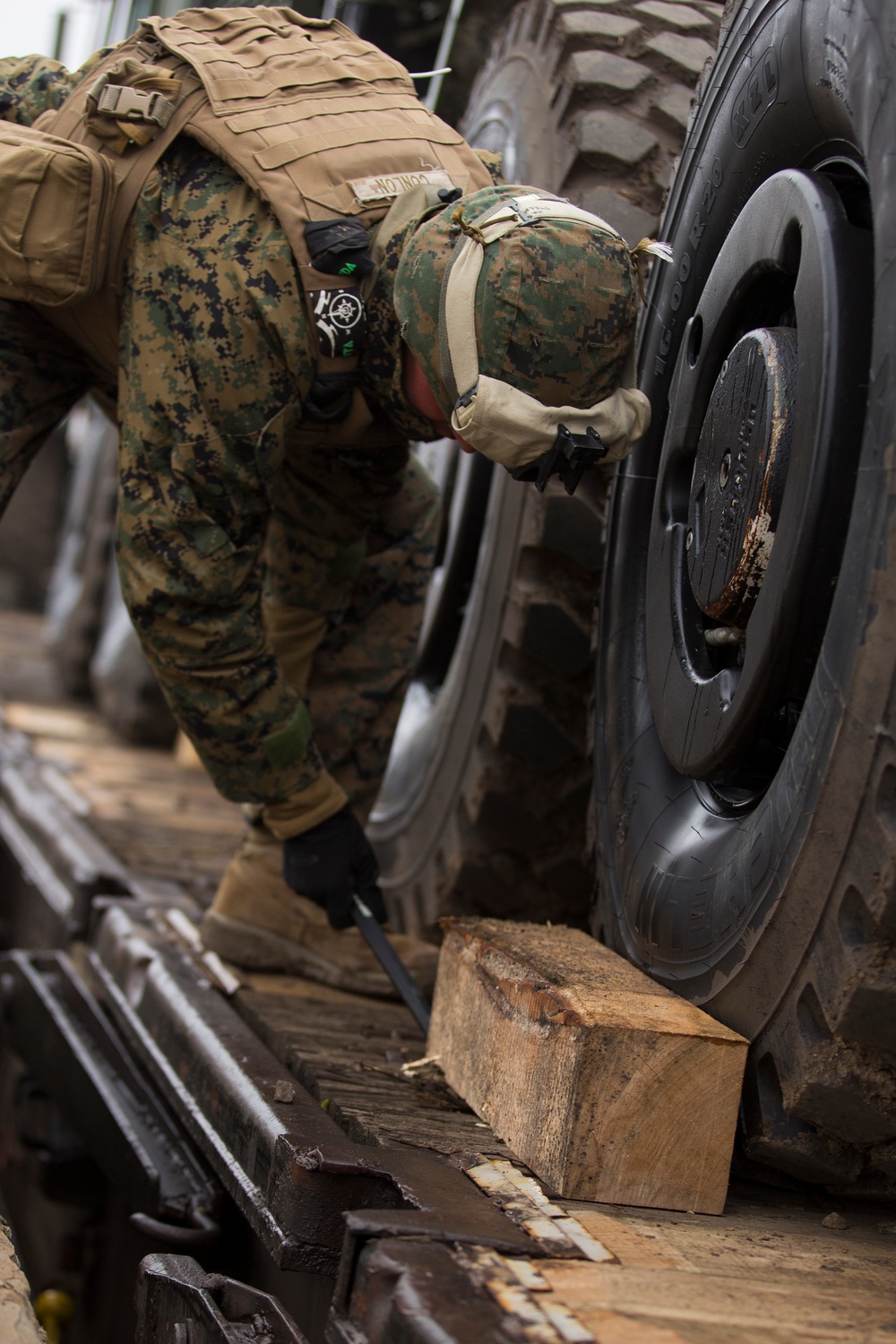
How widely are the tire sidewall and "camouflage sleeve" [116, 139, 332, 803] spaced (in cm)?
49

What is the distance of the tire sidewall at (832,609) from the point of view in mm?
1201

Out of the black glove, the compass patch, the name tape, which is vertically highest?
the name tape

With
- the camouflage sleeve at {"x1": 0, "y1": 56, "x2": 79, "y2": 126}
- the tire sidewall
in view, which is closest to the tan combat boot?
the tire sidewall

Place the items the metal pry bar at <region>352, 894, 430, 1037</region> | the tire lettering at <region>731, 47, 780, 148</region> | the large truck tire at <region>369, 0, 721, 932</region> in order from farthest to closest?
the large truck tire at <region>369, 0, 721, 932</region> → the metal pry bar at <region>352, 894, 430, 1037</region> → the tire lettering at <region>731, 47, 780, 148</region>

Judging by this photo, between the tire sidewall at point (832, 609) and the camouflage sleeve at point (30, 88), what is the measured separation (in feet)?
3.12

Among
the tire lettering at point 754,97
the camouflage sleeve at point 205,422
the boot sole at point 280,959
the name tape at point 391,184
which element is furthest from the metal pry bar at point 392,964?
the tire lettering at point 754,97

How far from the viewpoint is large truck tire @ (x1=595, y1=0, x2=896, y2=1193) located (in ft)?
3.96

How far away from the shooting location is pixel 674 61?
7.49 ft

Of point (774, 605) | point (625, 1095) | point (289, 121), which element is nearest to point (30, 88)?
point (289, 121)

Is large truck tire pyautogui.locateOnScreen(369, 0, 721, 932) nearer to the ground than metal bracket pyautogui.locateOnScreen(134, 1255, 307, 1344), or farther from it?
farther from it

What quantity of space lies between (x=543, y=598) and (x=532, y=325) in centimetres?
59

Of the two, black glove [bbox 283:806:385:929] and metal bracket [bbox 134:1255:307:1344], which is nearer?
metal bracket [bbox 134:1255:307:1344]

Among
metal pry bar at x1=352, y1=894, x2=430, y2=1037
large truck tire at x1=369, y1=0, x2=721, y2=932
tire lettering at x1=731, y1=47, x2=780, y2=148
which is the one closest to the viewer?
tire lettering at x1=731, y1=47, x2=780, y2=148

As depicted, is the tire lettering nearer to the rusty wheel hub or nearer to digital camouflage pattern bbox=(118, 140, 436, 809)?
the rusty wheel hub
